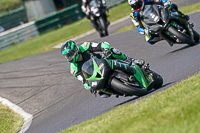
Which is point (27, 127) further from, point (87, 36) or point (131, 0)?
point (87, 36)

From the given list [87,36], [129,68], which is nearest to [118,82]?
[129,68]

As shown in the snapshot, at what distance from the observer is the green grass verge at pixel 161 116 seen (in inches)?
198

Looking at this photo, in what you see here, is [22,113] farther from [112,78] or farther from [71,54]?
[112,78]

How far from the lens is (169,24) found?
10930 millimetres

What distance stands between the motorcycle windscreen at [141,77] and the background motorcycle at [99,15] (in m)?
12.8

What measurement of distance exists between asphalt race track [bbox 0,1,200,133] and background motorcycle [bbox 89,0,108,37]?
10.7ft

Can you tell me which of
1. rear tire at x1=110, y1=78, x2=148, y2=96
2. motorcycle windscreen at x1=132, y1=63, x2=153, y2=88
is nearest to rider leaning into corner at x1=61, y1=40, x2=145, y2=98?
motorcycle windscreen at x1=132, y1=63, x2=153, y2=88

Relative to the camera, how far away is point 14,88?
13820mm

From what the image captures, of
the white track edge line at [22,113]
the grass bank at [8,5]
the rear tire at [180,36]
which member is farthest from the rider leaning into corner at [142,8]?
the grass bank at [8,5]

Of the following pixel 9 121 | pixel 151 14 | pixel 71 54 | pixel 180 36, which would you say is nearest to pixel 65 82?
pixel 9 121

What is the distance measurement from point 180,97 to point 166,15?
5.02 metres

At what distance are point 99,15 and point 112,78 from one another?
1328cm

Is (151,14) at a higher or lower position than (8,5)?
higher

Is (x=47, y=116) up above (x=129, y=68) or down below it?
below
